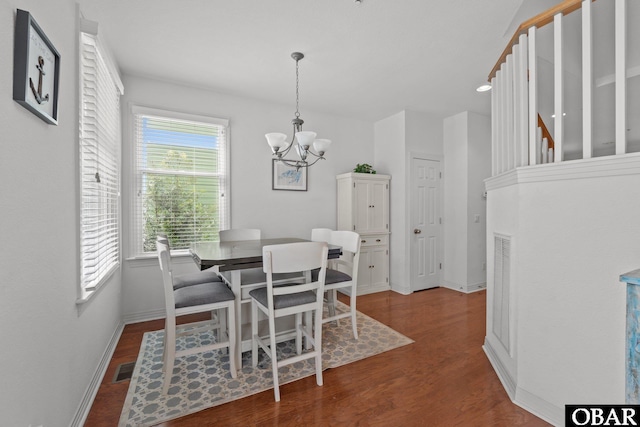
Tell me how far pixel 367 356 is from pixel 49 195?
2.39 metres

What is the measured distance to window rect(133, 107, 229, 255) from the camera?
3.21 metres

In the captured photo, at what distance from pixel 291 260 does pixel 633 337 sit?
1.62 m

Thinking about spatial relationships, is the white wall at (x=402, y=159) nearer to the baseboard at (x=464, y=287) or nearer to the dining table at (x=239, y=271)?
the baseboard at (x=464, y=287)

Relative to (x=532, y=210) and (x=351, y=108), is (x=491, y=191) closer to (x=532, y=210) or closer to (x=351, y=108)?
(x=532, y=210)

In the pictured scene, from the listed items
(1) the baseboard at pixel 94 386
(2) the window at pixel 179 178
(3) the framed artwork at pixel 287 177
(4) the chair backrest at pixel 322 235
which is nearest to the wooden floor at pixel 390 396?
(1) the baseboard at pixel 94 386

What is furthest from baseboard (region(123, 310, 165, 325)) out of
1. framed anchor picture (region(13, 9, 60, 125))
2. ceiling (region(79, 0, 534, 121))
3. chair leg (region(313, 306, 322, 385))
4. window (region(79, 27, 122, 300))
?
ceiling (region(79, 0, 534, 121))

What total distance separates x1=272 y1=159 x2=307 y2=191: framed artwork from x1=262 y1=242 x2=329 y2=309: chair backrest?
2.17m

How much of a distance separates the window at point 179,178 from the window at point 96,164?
486 millimetres

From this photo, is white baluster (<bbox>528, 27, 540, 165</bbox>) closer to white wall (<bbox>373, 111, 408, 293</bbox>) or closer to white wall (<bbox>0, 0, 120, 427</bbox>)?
white wall (<bbox>373, 111, 408, 293</bbox>)

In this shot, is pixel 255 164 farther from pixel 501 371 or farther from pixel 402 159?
pixel 501 371

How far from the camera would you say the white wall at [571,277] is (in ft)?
4.65

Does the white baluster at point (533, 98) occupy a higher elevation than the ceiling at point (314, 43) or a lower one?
lower

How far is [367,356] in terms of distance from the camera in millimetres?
2404

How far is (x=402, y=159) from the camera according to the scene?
13.9 feet
